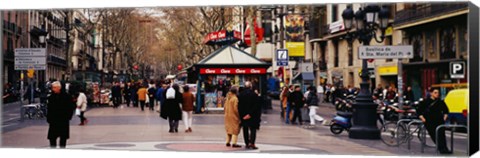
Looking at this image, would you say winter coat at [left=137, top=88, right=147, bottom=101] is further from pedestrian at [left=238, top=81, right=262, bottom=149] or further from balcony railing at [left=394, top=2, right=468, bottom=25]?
pedestrian at [left=238, top=81, right=262, bottom=149]

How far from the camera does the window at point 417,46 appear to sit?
23.9 metres

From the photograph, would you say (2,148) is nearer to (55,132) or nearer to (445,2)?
(55,132)

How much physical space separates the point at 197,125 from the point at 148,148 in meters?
7.51

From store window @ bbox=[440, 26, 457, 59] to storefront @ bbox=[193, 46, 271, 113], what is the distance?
31.6 feet

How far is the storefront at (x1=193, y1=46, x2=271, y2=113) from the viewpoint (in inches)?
1198

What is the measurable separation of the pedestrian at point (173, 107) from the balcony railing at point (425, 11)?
721 centimetres

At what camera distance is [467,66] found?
49.1ft

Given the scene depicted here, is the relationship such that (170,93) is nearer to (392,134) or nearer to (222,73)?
(392,134)

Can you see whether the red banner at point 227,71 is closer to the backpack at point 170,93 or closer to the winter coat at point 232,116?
the backpack at point 170,93

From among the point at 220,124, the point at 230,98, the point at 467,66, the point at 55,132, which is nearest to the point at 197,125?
the point at 220,124

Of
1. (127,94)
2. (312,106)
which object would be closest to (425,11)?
(312,106)

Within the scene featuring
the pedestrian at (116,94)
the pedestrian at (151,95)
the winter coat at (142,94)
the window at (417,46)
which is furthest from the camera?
the pedestrian at (116,94)

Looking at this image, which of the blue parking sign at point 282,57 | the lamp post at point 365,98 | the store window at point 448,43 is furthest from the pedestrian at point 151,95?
the lamp post at point 365,98

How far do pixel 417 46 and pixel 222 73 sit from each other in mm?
7853
